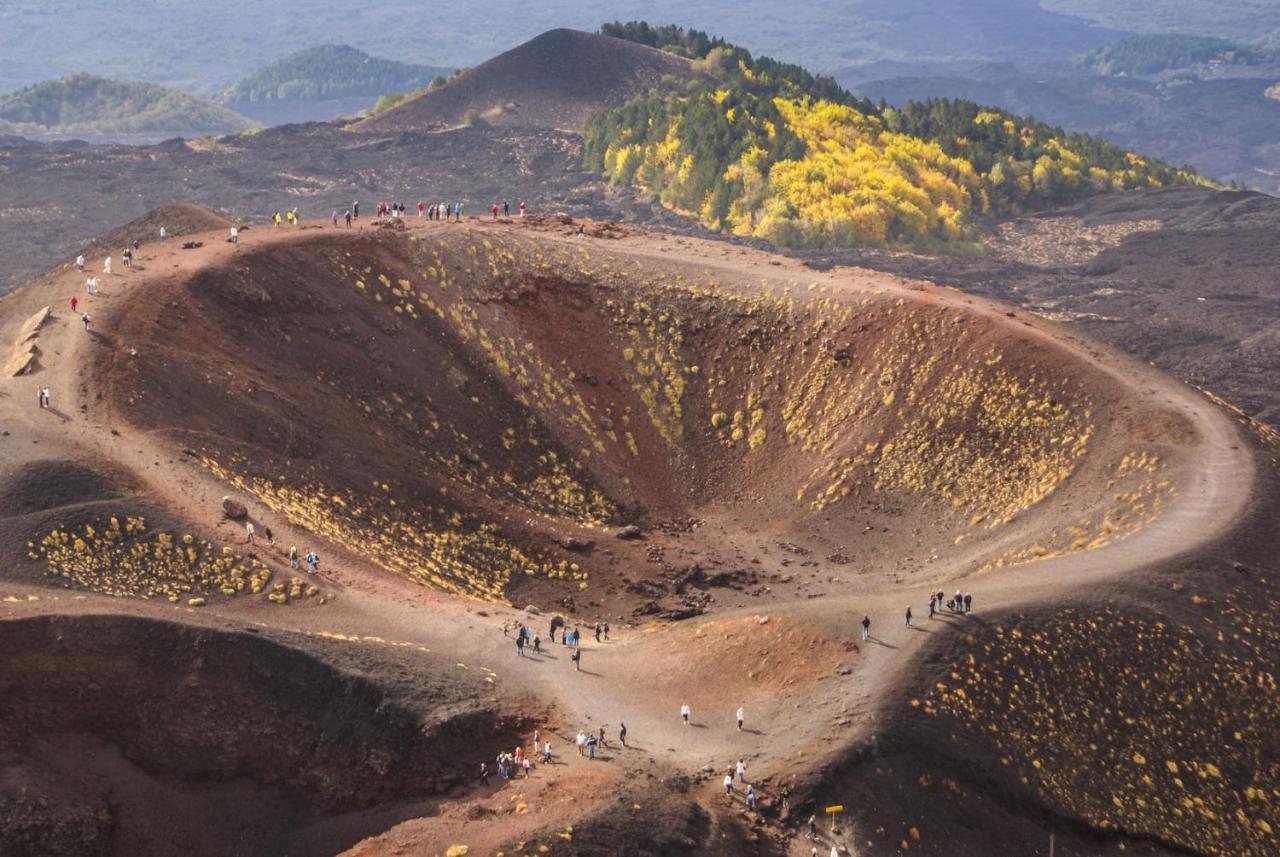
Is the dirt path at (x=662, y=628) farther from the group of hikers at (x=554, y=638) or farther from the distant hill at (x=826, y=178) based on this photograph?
the distant hill at (x=826, y=178)

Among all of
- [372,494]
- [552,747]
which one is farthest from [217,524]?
[552,747]

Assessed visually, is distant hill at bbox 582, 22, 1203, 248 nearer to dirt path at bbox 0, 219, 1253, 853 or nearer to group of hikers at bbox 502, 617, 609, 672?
dirt path at bbox 0, 219, 1253, 853

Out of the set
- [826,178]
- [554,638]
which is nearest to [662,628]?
[554,638]

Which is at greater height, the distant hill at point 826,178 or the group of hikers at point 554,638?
the distant hill at point 826,178

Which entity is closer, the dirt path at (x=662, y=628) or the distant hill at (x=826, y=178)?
the dirt path at (x=662, y=628)

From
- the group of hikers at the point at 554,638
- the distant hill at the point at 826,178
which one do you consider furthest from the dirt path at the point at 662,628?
the distant hill at the point at 826,178

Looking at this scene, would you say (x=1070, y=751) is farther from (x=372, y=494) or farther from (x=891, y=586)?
(x=372, y=494)

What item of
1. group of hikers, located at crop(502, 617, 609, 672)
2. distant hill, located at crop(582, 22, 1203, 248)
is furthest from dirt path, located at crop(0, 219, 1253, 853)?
distant hill, located at crop(582, 22, 1203, 248)

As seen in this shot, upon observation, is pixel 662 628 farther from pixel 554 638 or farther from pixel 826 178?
pixel 826 178
